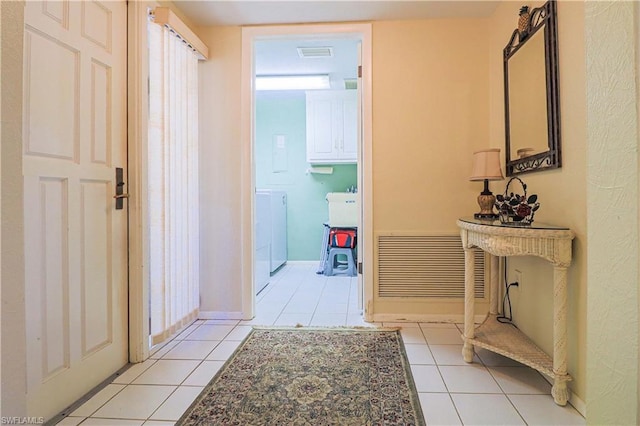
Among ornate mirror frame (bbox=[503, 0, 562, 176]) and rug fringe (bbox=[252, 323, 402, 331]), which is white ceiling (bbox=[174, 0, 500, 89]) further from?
rug fringe (bbox=[252, 323, 402, 331])

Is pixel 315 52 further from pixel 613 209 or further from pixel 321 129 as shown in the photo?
pixel 613 209

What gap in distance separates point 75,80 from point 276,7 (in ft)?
4.72

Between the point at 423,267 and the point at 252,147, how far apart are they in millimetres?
1600

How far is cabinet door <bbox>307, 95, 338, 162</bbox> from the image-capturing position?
441 cm

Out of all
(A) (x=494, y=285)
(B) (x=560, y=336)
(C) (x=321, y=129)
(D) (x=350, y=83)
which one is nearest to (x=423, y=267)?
(A) (x=494, y=285)

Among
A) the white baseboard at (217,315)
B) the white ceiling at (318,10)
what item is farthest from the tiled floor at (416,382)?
the white ceiling at (318,10)

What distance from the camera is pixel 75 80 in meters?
1.53

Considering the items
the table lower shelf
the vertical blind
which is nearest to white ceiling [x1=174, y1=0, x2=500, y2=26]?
the vertical blind

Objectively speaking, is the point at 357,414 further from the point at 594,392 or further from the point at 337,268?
the point at 337,268

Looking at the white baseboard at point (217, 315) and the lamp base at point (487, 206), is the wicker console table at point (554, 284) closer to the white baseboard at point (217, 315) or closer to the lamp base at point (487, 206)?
the lamp base at point (487, 206)

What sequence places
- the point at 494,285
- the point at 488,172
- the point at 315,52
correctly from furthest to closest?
the point at 315,52
the point at 494,285
the point at 488,172

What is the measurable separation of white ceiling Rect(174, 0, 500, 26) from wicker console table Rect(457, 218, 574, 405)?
1559mm

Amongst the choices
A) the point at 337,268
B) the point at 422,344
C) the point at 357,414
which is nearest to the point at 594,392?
the point at 357,414

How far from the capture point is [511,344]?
5.96 feet
